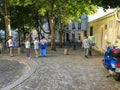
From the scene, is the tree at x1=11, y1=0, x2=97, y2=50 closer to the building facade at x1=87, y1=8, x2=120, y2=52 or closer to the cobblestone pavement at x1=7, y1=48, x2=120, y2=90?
the building facade at x1=87, y1=8, x2=120, y2=52

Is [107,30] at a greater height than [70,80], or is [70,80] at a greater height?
[107,30]

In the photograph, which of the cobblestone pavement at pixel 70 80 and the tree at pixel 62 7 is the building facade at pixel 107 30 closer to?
the tree at pixel 62 7

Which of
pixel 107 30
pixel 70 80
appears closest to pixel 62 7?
pixel 107 30

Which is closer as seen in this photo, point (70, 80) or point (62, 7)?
point (70, 80)

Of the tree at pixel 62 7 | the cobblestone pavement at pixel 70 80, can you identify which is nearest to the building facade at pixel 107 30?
the tree at pixel 62 7

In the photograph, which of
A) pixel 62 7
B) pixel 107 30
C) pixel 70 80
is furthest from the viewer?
pixel 62 7

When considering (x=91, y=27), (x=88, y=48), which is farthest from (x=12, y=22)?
(x=88, y=48)

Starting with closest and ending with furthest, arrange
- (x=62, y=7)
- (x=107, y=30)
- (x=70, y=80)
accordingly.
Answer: (x=70, y=80) < (x=107, y=30) < (x=62, y=7)

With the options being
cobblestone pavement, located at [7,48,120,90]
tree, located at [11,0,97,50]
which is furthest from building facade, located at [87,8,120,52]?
cobblestone pavement, located at [7,48,120,90]

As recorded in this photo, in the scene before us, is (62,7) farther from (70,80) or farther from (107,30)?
(70,80)

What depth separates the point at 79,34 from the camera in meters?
62.2

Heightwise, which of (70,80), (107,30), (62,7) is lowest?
(70,80)

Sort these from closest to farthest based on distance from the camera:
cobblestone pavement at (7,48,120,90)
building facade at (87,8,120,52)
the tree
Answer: cobblestone pavement at (7,48,120,90), building facade at (87,8,120,52), the tree

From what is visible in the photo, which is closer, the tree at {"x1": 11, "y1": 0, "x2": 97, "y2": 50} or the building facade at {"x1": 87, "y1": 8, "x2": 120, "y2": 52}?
the building facade at {"x1": 87, "y1": 8, "x2": 120, "y2": 52}
